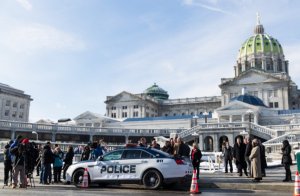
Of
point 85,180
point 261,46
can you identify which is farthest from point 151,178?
point 261,46

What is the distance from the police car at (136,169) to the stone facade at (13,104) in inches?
3764

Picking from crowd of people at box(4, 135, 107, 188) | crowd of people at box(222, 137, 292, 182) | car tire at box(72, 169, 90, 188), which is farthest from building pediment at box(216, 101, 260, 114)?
car tire at box(72, 169, 90, 188)

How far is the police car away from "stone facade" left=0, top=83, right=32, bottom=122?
3764 inches

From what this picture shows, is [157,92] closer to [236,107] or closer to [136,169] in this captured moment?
[236,107]

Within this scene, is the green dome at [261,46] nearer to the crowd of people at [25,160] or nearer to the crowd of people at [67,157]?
the crowd of people at [67,157]

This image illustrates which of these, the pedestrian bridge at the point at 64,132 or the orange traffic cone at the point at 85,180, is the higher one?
the pedestrian bridge at the point at 64,132

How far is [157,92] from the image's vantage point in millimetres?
140625

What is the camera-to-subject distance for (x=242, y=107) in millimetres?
77125

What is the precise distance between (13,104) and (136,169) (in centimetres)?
10167

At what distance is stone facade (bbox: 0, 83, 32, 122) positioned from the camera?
104625 mm

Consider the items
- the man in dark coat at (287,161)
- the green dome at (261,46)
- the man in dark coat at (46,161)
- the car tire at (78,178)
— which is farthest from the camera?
the green dome at (261,46)

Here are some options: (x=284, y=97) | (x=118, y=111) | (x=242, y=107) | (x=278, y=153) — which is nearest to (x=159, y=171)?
(x=278, y=153)

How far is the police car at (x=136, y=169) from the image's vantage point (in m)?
14.7

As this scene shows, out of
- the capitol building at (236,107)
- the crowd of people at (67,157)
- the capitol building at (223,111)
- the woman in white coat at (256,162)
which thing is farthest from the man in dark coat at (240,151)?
the capitol building at (236,107)
